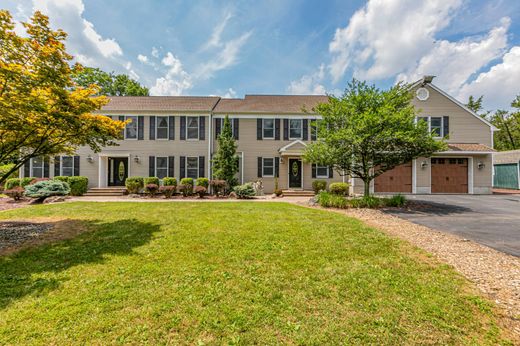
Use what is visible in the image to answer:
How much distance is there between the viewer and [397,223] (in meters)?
7.30

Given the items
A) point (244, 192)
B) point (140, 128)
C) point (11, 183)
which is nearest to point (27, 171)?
point (11, 183)

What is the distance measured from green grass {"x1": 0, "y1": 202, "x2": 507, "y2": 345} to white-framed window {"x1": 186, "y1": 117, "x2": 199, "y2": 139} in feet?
37.7

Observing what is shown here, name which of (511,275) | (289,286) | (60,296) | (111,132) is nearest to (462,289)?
(511,275)

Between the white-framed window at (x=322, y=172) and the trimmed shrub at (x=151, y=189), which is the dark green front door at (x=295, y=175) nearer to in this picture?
the white-framed window at (x=322, y=172)

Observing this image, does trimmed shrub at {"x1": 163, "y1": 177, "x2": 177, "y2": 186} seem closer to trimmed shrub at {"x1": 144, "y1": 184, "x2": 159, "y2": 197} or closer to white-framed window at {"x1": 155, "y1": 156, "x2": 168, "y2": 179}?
trimmed shrub at {"x1": 144, "y1": 184, "x2": 159, "y2": 197}

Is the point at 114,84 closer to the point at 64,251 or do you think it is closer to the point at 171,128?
the point at 171,128

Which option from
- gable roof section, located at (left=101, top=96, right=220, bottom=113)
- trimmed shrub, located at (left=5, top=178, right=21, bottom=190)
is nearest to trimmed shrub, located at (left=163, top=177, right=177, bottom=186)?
gable roof section, located at (left=101, top=96, right=220, bottom=113)

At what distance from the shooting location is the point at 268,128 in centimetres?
1655

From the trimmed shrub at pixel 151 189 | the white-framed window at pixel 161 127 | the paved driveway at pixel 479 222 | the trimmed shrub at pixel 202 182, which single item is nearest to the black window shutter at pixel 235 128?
the trimmed shrub at pixel 202 182

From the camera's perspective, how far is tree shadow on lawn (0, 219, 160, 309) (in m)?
3.43

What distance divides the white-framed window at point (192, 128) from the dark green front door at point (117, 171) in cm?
516

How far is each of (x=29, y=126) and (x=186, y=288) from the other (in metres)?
5.56

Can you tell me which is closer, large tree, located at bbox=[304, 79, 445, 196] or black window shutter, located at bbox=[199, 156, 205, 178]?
large tree, located at bbox=[304, 79, 445, 196]

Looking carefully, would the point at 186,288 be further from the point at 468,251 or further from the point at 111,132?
the point at 468,251
